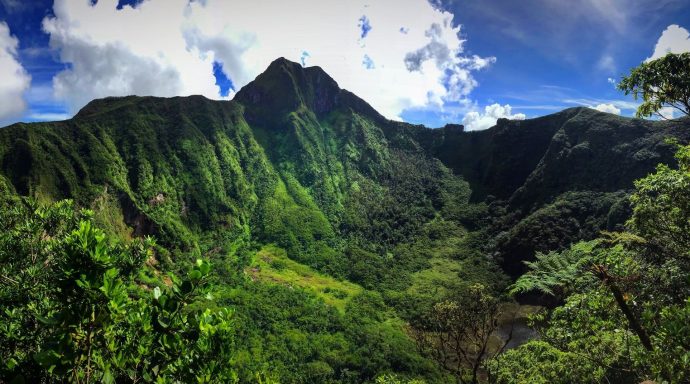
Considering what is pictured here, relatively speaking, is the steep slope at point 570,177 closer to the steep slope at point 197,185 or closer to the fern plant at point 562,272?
the steep slope at point 197,185

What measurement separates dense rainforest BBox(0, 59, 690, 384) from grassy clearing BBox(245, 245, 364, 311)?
1.00 meters

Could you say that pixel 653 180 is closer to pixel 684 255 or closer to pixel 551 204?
pixel 684 255

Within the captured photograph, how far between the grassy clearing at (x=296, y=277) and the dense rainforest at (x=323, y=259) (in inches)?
39.2

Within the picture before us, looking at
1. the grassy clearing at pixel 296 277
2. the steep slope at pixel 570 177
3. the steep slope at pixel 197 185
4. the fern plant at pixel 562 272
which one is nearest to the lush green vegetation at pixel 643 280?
the fern plant at pixel 562 272

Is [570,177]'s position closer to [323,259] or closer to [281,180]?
[323,259]

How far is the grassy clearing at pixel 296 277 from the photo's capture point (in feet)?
373

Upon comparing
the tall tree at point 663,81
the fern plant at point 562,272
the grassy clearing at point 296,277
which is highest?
the tall tree at point 663,81

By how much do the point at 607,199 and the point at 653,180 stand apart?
419ft

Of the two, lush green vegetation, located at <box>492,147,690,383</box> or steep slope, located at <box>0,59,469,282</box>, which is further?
steep slope, located at <box>0,59,469,282</box>

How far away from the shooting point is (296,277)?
123 m

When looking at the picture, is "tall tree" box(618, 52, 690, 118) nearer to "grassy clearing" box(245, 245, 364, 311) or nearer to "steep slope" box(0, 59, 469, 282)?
"grassy clearing" box(245, 245, 364, 311)

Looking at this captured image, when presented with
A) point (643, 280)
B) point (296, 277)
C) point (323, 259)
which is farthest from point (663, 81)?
point (323, 259)

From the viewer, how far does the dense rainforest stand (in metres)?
6.53

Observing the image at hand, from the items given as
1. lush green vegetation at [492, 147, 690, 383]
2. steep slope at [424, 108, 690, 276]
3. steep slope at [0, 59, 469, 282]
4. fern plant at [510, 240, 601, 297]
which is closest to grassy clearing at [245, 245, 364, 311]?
steep slope at [0, 59, 469, 282]
